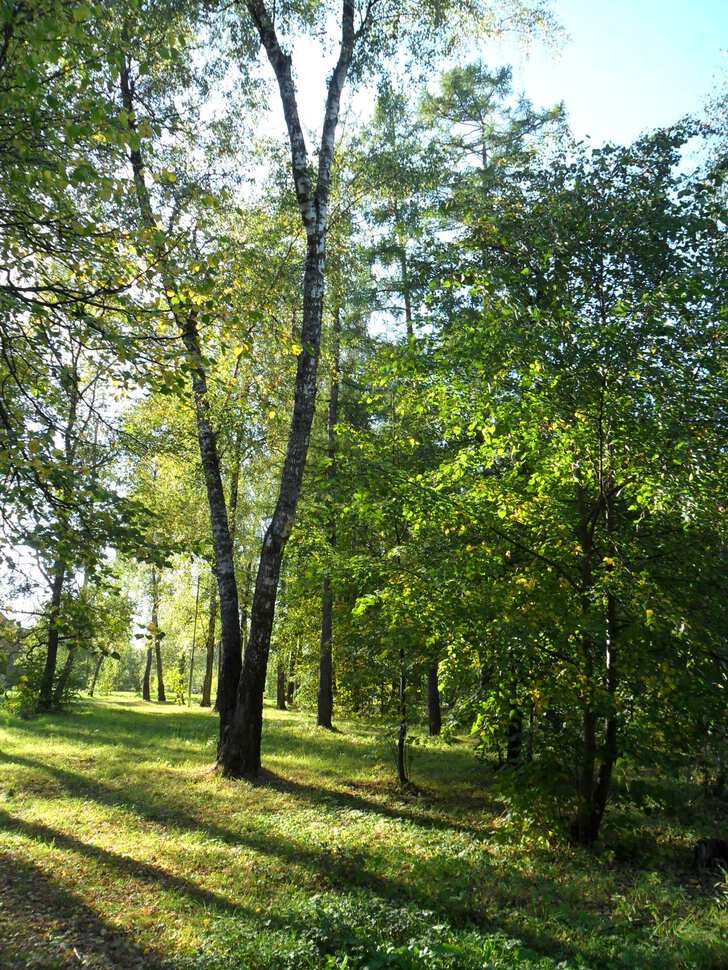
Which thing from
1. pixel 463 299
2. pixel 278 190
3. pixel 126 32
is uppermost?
pixel 278 190

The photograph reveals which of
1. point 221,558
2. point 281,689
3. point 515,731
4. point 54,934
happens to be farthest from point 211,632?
point 54,934

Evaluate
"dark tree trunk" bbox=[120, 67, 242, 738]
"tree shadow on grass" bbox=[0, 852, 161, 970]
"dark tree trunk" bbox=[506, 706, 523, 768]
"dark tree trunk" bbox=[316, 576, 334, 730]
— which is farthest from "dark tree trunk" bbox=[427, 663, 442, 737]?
"tree shadow on grass" bbox=[0, 852, 161, 970]

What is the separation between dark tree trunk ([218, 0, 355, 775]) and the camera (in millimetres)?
9492

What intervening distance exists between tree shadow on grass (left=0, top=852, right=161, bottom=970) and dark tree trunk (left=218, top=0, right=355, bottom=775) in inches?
182

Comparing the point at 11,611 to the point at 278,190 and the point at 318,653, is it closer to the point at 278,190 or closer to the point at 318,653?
the point at 278,190

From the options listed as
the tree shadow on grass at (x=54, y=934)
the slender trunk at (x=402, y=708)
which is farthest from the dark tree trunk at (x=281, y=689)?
the tree shadow on grass at (x=54, y=934)

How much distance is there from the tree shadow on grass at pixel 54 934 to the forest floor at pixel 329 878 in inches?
0.8

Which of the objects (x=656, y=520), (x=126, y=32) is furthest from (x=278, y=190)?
(x=656, y=520)

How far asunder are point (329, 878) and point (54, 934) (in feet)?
8.14

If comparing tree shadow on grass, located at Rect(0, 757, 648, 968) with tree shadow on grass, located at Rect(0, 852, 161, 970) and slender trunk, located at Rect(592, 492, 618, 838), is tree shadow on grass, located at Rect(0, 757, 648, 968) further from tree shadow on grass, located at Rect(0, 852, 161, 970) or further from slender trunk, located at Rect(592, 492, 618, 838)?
slender trunk, located at Rect(592, 492, 618, 838)

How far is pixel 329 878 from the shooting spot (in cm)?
616

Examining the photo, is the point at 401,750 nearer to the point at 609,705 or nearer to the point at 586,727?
the point at 586,727

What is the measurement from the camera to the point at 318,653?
1962 cm

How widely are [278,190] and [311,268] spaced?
230 inches
